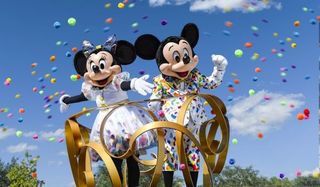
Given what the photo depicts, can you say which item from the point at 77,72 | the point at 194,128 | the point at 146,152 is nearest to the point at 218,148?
the point at 194,128

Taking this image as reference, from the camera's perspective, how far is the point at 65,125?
5043 millimetres

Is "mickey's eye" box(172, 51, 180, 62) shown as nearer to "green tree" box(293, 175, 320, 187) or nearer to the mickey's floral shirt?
the mickey's floral shirt

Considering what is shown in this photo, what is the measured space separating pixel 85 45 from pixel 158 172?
2.11m

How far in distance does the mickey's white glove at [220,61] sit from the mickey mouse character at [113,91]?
950 millimetres

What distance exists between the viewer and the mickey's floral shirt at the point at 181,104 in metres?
4.96

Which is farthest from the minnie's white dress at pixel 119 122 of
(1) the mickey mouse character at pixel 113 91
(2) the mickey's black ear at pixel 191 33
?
(2) the mickey's black ear at pixel 191 33

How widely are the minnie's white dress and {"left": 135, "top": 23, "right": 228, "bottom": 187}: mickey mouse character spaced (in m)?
0.23

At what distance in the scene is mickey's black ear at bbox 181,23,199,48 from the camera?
5.49 meters

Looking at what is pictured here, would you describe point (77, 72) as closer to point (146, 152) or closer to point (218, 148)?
point (146, 152)

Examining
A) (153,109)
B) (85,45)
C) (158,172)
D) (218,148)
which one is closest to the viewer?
(158,172)

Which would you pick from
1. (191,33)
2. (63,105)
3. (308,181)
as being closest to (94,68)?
(63,105)

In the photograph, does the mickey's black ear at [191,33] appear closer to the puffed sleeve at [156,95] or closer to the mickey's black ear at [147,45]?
the mickey's black ear at [147,45]

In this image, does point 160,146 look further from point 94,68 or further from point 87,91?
point 87,91

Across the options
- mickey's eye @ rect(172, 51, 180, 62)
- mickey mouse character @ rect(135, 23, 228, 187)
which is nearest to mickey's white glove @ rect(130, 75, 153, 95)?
mickey mouse character @ rect(135, 23, 228, 187)
